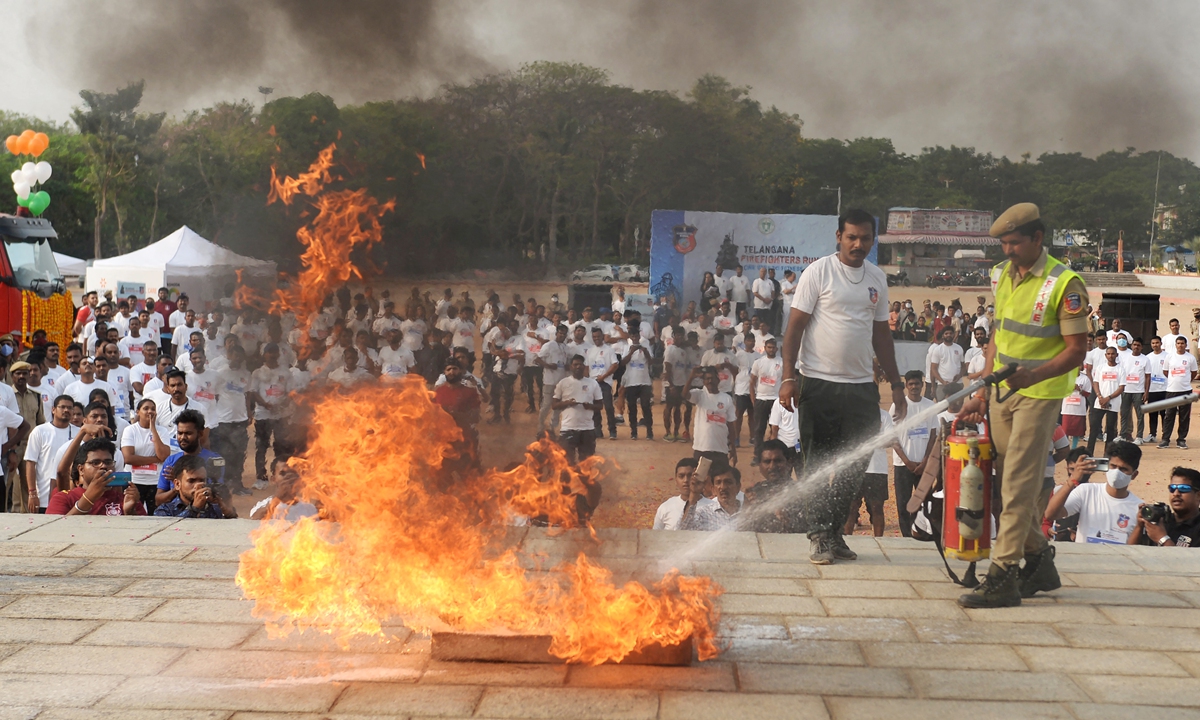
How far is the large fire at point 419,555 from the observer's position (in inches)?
142

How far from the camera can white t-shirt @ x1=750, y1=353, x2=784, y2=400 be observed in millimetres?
10820

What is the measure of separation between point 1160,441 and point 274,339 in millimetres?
12382

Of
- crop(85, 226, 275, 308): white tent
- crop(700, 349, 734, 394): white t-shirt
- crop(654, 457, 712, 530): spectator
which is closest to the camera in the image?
crop(654, 457, 712, 530): spectator

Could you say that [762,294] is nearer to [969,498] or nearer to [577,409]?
[577,409]

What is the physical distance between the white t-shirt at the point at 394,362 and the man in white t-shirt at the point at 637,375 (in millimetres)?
5490

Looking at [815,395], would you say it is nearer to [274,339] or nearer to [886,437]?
[886,437]

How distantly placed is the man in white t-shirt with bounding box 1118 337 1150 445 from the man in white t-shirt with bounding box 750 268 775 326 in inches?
199

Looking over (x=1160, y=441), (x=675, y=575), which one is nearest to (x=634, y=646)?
(x=675, y=575)

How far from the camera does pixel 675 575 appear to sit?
412 cm

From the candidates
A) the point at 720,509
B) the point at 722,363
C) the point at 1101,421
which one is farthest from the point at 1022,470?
the point at 1101,421

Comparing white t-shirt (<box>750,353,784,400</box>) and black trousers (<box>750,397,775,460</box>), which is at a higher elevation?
white t-shirt (<box>750,353,784,400</box>)

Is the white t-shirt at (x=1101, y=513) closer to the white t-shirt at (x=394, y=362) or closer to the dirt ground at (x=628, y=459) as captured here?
the dirt ground at (x=628, y=459)

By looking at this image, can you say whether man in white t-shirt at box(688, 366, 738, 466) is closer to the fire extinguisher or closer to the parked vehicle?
the parked vehicle

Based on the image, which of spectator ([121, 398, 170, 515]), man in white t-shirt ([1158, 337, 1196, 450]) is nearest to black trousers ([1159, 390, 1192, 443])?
man in white t-shirt ([1158, 337, 1196, 450])
